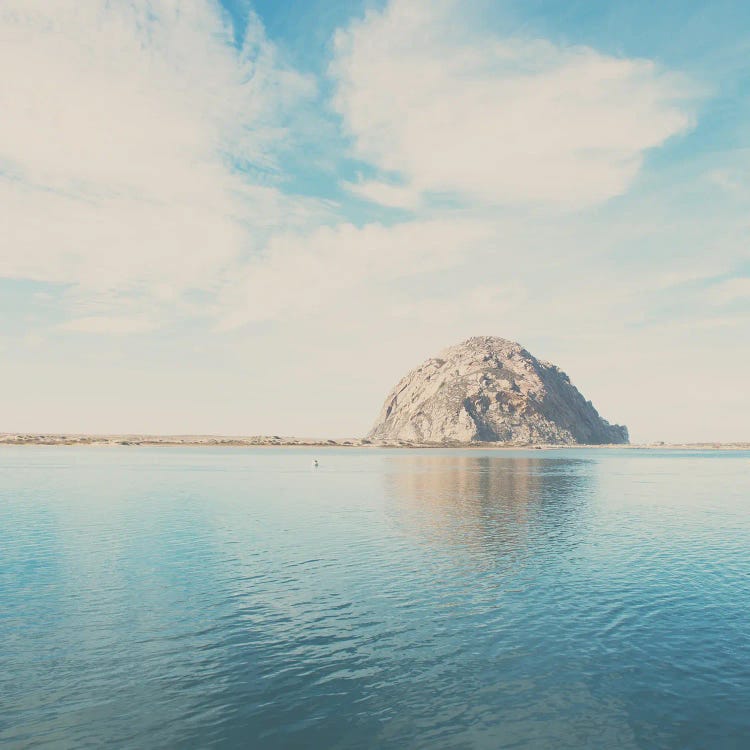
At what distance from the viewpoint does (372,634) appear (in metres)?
27.7

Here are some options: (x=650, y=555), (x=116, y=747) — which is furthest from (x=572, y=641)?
(x=650, y=555)

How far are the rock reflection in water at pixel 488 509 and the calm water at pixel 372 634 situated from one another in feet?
2.52

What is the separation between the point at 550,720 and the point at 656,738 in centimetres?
333

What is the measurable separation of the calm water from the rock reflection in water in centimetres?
77

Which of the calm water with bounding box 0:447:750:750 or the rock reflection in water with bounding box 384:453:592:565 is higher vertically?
the rock reflection in water with bounding box 384:453:592:565

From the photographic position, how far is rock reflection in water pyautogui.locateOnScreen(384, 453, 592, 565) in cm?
5338

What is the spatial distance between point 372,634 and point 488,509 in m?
49.7

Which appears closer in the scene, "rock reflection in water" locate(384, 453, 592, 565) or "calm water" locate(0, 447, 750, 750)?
"calm water" locate(0, 447, 750, 750)

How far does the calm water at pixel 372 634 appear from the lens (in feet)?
63.2

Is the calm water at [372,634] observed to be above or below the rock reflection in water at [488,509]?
below

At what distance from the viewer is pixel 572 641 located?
88.9 ft

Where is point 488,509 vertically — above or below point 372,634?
above

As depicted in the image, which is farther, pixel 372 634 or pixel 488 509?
pixel 488 509

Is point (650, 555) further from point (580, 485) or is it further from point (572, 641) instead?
point (580, 485)
